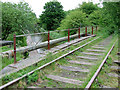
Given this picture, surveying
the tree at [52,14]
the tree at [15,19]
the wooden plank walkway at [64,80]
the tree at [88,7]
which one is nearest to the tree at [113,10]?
the tree at [15,19]

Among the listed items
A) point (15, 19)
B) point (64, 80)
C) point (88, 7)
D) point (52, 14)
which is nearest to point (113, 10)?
point (15, 19)

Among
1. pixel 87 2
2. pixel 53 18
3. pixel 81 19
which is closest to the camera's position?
pixel 81 19

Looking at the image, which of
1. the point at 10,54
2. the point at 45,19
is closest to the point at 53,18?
→ the point at 45,19

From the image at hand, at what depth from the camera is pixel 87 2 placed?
3055cm

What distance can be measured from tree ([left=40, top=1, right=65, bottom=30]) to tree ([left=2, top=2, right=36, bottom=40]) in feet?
64.5

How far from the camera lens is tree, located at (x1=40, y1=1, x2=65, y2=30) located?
112 ft

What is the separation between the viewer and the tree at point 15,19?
12.2 metres

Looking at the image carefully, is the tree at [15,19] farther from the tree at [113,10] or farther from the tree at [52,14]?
the tree at [52,14]

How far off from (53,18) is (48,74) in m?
30.6

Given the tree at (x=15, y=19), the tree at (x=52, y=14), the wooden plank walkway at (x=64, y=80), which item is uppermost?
the tree at (x=52, y=14)

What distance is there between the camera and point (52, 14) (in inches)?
1318

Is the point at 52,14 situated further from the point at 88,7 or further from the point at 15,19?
the point at 15,19

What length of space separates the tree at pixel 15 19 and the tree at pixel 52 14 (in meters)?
19.7

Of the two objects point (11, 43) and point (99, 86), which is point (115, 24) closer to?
point (11, 43)
